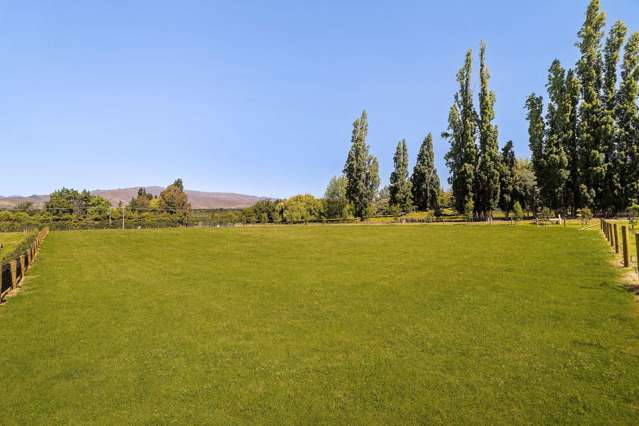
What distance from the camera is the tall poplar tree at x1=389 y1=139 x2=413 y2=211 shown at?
78.4 metres

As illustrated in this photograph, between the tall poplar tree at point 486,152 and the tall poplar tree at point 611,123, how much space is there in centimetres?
1269

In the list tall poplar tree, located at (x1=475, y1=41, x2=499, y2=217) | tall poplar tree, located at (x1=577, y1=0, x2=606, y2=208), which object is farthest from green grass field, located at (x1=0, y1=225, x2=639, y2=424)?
tall poplar tree, located at (x1=475, y1=41, x2=499, y2=217)

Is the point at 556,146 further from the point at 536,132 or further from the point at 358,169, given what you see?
the point at 358,169

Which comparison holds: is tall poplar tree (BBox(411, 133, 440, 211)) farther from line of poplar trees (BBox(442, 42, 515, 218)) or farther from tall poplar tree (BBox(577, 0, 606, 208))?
tall poplar tree (BBox(577, 0, 606, 208))

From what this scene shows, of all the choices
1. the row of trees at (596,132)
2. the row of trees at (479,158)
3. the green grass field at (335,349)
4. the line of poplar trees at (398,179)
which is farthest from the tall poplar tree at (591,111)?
the green grass field at (335,349)

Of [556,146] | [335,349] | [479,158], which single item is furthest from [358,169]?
[335,349]

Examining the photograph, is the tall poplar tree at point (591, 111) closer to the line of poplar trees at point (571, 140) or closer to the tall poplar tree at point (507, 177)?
the line of poplar trees at point (571, 140)

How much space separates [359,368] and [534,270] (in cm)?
969

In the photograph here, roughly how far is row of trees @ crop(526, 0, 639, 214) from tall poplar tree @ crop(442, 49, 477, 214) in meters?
9.95

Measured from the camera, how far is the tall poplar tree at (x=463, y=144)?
54.4m

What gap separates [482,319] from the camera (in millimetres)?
8180

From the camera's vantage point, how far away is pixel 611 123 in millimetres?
41375

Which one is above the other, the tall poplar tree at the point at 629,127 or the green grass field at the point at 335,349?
the tall poplar tree at the point at 629,127

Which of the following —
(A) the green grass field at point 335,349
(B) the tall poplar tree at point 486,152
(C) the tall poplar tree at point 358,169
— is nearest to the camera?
(A) the green grass field at point 335,349
